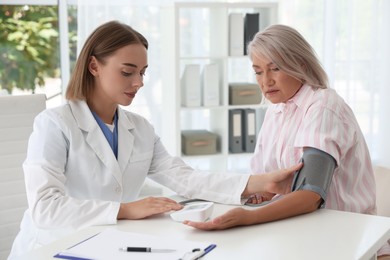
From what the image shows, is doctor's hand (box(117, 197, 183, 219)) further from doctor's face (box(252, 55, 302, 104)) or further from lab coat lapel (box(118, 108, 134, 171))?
doctor's face (box(252, 55, 302, 104))

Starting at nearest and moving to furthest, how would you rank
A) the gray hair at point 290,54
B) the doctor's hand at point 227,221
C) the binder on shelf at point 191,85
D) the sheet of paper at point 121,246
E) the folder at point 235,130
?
the sheet of paper at point 121,246 < the doctor's hand at point 227,221 < the gray hair at point 290,54 < the binder on shelf at point 191,85 < the folder at point 235,130

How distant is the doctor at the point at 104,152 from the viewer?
1837 mm

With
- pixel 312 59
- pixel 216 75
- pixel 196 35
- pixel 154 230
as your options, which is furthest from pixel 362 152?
pixel 196 35

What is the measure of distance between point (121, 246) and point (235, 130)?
2701 millimetres

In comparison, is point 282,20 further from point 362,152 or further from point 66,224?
point 66,224

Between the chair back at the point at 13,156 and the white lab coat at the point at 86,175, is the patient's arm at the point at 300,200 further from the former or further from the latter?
the chair back at the point at 13,156

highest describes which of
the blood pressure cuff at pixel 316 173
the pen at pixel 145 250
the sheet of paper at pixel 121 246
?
the blood pressure cuff at pixel 316 173

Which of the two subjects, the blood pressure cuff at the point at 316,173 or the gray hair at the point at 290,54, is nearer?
the blood pressure cuff at the point at 316,173

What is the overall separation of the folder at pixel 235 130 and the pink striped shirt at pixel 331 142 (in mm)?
1937

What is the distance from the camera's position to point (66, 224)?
5.58 feet

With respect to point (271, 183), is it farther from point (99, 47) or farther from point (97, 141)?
point (99, 47)

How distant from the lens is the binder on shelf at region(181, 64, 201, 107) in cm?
389

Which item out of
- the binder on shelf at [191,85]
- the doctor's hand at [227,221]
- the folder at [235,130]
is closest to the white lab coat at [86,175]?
the doctor's hand at [227,221]

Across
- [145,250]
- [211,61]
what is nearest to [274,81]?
[145,250]
